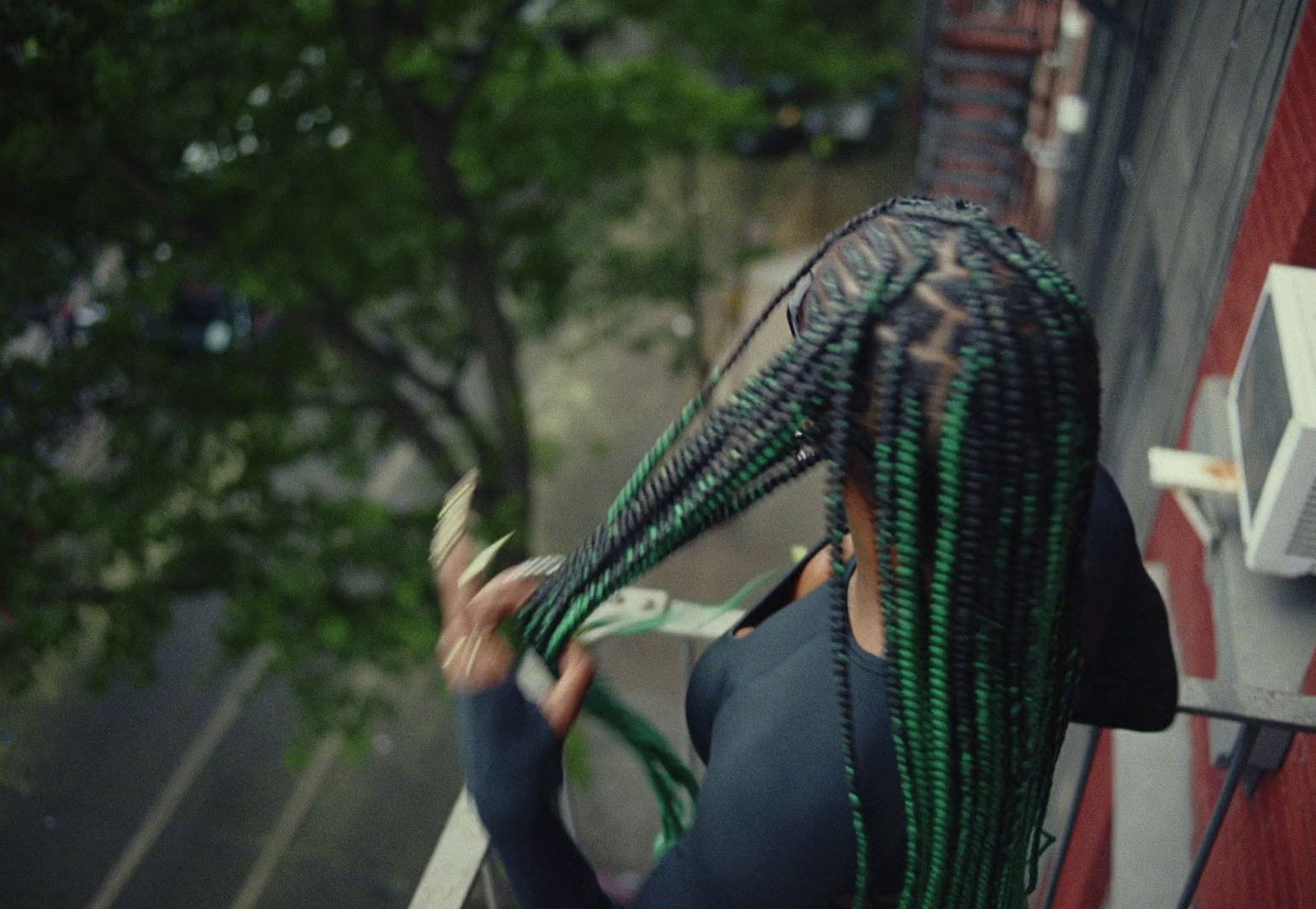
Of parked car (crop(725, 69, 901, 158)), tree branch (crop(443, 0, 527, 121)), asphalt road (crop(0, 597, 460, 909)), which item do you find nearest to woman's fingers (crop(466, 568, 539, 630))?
asphalt road (crop(0, 597, 460, 909))

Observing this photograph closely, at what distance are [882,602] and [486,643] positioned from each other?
577mm

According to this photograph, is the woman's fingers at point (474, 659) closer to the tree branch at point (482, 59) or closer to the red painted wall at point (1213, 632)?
the red painted wall at point (1213, 632)

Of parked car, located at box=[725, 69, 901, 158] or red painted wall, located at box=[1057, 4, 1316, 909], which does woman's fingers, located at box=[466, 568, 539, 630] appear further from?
parked car, located at box=[725, 69, 901, 158]

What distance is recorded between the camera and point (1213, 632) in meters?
3.66

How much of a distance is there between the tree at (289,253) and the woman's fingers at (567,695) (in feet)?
13.5

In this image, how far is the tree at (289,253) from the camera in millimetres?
6039

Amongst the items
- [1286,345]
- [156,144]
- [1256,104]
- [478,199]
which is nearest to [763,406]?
[1286,345]

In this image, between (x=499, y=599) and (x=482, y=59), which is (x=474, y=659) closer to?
(x=499, y=599)

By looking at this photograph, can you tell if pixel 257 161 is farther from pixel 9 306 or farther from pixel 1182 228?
pixel 1182 228

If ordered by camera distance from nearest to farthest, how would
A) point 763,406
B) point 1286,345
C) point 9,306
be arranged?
1. point 763,406
2. point 1286,345
3. point 9,306

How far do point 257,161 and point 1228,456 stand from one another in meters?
5.21

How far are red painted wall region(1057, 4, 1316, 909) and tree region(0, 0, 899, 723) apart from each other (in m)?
3.93

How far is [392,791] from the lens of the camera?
10.2 meters

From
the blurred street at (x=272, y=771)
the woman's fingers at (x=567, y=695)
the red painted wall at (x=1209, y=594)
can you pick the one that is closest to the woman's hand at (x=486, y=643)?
the woman's fingers at (x=567, y=695)
